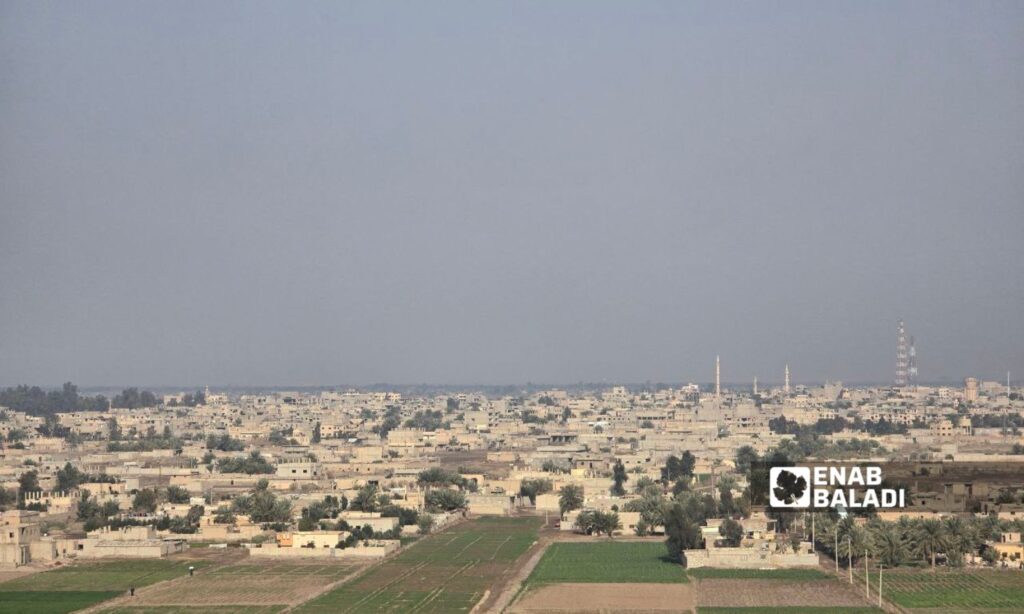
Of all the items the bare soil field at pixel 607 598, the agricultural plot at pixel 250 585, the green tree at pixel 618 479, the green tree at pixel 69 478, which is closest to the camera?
the bare soil field at pixel 607 598

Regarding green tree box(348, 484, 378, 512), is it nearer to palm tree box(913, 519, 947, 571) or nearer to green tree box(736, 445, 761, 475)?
green tree box(736, 445, 761, 475)

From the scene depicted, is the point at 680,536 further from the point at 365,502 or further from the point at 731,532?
the point at 365,502

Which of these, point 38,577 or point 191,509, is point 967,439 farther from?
point 38,577

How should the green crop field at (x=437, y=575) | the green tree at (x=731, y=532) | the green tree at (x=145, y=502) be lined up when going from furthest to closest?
the green tree at (x=145, y=502) < the green tree at (x=731, y=532) < the green crop field at (x=437, y=575)

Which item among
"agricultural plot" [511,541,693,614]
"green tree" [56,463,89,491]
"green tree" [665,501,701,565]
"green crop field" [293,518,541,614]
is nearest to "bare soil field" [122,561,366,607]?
"green crop field" [293,518,541,614]

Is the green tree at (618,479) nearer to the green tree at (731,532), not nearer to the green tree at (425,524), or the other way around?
the green tree at (425,524)

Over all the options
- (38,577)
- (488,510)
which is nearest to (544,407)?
(488,510)

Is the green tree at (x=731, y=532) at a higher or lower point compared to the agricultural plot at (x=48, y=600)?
higher

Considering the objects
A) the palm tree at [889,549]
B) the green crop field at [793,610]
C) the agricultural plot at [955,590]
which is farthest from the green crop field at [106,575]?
the agricultural plot at [955,590]

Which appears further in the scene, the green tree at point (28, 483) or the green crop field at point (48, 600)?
the green tree at point (28, 483)
